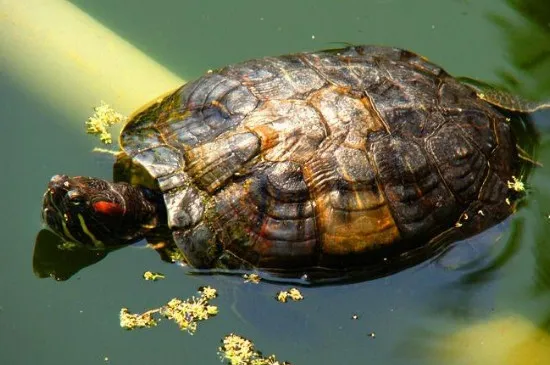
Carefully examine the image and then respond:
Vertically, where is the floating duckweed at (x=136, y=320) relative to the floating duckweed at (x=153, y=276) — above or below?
below

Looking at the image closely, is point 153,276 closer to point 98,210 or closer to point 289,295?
point 98,210

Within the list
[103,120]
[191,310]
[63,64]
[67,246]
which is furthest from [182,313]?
[63,64]

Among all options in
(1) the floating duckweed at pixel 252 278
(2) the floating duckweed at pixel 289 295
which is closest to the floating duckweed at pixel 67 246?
(1) the floating duckweed at pixel 252 278

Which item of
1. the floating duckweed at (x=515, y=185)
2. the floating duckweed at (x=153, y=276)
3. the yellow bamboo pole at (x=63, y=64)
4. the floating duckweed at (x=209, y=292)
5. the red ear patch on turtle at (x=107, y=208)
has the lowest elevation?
the floating duckweed at (x=153, y=276)

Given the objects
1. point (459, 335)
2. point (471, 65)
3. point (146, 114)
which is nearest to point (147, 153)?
point (146, 114)

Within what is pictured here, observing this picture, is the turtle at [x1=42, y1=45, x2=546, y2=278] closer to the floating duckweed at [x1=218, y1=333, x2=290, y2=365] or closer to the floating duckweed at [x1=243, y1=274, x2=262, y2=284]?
the floating duckweed at [x1=243, y1=274, x2=262, y2=284]

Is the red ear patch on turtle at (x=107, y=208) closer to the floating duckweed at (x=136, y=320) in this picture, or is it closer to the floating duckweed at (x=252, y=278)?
the floating duckweed at (x=136, y=320)

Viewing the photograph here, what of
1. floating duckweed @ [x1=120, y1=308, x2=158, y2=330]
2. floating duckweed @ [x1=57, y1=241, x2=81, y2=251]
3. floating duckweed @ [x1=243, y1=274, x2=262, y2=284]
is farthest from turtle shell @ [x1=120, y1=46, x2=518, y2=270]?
floating duckweed @ [x1=57, y1=241, x2=81, y2=251]
